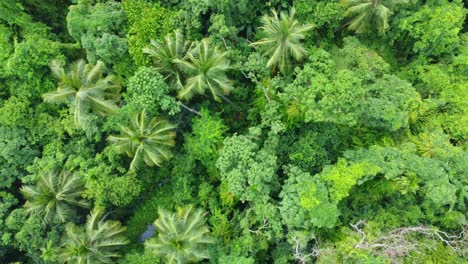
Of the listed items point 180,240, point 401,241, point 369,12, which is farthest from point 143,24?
point 401,241

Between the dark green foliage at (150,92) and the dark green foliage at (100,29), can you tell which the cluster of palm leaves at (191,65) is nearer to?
the dark green foliage at (150,92)

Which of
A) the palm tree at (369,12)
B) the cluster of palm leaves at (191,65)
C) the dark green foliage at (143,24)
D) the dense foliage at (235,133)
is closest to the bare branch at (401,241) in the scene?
the dense foliage at (235,133)

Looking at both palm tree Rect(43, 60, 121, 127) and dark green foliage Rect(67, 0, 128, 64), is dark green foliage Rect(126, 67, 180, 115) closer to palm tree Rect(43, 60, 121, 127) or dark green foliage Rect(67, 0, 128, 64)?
palm tree Rect(43, 60, 121, 127)

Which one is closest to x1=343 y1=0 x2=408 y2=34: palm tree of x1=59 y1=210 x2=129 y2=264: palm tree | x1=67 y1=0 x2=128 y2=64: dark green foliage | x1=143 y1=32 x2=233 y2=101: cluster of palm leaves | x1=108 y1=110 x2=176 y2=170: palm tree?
x1=143 y1=32 x2=233 y2=101: cluster of palm leaves

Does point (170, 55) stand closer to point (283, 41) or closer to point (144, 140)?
point (144, 140)

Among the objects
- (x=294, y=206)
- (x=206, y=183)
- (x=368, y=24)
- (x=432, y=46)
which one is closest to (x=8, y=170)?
(x=206, y=183)

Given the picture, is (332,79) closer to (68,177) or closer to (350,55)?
(350,55)
